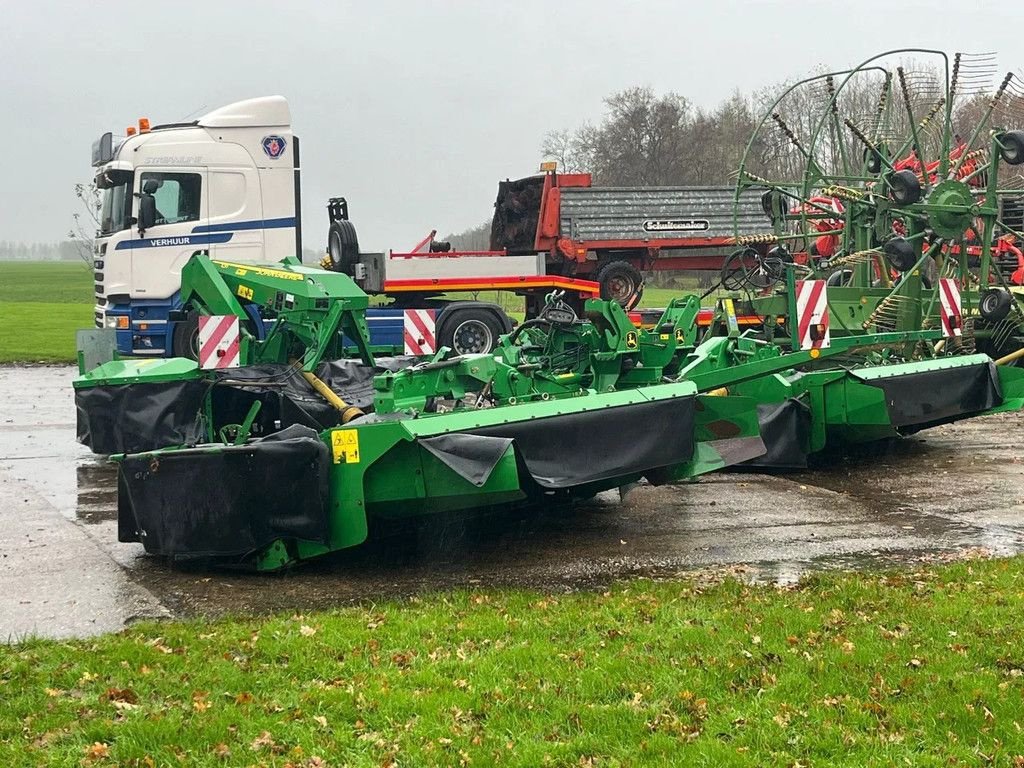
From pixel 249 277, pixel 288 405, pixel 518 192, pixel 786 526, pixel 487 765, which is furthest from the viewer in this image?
pixel 518 192

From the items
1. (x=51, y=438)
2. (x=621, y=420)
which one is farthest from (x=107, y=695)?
(x=51, y=438)

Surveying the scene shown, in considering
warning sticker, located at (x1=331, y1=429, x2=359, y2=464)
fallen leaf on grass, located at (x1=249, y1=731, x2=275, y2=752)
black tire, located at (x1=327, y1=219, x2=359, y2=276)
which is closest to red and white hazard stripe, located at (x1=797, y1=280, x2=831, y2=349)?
warning sticker, located at (x1=331, y1=429, x2=359, y2=464)

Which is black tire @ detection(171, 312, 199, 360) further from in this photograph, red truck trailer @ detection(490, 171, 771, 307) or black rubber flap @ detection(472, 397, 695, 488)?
black rubber flap @ detection(472, 397, 695, 488)

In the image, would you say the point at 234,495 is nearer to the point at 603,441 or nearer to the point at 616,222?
the point at 603,441

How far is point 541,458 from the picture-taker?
279 inches

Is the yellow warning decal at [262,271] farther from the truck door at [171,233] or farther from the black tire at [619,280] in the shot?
the black tire at [619,280]

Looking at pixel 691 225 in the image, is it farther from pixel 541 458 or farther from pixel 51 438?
pixel 541 458

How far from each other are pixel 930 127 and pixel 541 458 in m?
9.90

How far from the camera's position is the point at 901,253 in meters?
12.3

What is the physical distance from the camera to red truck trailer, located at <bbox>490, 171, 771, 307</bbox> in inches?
794

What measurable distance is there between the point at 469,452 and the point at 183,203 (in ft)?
33.9

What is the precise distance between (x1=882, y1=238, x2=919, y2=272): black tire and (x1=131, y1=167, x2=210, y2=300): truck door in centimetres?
823

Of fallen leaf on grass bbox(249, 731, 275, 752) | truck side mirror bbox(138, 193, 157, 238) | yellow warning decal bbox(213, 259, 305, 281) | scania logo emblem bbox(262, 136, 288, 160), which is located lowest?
fallen leaf on grass bbox(249, 731, 275, 752)

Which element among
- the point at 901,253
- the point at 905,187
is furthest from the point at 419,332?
the point at 905,187
